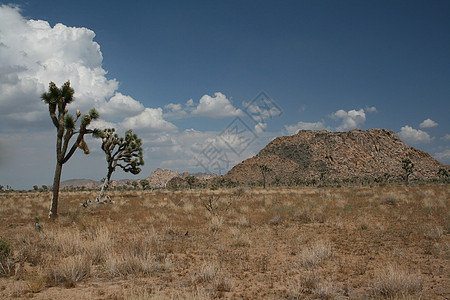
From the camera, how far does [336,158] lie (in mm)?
94125

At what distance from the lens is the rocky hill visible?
3438 inches

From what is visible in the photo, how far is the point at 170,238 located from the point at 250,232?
3103mm

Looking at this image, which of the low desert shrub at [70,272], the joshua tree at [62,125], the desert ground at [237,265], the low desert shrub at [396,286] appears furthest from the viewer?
the joshua tree at [62,125]

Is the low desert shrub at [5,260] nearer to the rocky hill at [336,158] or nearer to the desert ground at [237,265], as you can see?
the desert ground at [237,265]

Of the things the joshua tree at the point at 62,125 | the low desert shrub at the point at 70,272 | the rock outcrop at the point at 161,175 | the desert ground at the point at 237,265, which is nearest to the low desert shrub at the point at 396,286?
the desert ground at the point at 237,265

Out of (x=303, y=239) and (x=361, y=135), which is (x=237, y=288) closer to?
(x=303, y=239)

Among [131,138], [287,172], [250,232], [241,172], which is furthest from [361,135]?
[250,232]

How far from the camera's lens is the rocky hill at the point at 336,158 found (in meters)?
87.3

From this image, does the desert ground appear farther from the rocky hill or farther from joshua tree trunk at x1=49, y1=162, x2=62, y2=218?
the rocky hill

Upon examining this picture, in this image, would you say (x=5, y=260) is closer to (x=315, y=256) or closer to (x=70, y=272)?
(x=70, y=272)

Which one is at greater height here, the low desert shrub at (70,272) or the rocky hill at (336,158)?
the rocky hill at (336,158)

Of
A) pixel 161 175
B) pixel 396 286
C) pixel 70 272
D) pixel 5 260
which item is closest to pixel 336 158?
pixel 161 175

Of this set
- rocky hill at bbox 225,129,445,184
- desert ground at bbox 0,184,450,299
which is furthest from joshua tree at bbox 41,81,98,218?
rocky hill at bbox 225,129,445,184

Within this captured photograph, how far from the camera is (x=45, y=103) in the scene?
578 inches
